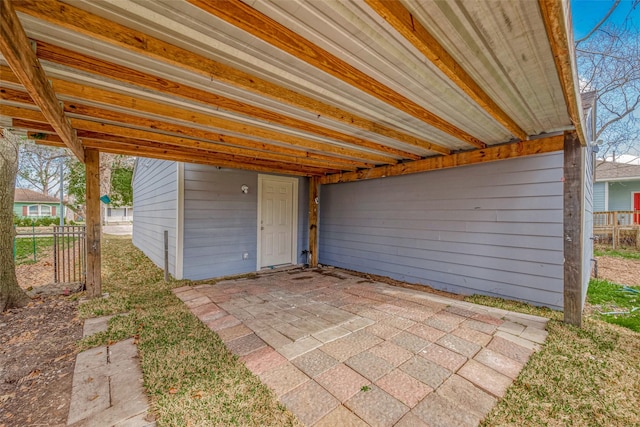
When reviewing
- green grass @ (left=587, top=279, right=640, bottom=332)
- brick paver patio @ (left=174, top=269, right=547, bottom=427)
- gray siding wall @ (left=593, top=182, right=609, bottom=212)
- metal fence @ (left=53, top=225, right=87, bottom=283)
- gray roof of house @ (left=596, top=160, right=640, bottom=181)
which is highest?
gray roof of house @ (left=596, top=160, right=640, bottom=181)

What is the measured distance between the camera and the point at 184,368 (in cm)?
199

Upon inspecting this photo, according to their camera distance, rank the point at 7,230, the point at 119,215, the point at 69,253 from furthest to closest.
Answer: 1. the point at 119,215
2. the point at 69,253
3. the point at 7,230

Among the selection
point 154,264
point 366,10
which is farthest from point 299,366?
point 154,264

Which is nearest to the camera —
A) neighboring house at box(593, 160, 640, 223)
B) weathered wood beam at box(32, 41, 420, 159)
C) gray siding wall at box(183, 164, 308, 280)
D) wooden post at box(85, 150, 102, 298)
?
weathered wood beam at box(32, 41, 420, 159)

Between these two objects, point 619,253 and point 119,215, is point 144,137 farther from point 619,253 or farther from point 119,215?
point 119,215

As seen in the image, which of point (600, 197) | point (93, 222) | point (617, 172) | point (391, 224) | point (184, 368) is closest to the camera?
point (184, 368)

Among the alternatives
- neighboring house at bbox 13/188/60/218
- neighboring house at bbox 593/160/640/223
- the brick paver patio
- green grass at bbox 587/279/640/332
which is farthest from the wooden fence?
neighboring house at bbox 13/188/60/218

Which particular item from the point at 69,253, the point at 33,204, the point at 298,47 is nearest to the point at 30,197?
the point at 33,204

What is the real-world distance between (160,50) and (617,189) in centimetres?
1587

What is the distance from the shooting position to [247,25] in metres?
1.31

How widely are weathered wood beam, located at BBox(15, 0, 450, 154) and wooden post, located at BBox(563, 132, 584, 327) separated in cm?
233

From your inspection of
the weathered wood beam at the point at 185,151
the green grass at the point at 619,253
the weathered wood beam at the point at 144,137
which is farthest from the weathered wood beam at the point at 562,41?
the green grass at the point at 619,253

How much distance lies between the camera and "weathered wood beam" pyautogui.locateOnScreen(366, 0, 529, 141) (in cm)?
122

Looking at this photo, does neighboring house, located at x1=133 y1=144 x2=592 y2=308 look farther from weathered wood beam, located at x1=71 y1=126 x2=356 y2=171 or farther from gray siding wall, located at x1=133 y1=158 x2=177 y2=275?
weathered wood beam, located at x1=71 y1=126 x2=356 y2=171
